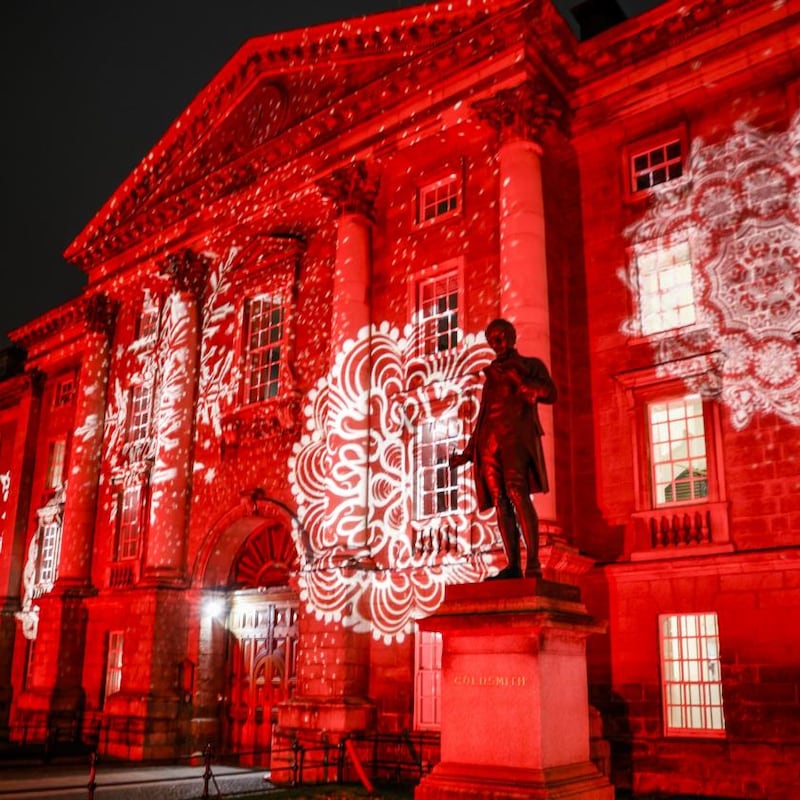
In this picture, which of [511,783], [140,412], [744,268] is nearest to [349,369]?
[744,268]

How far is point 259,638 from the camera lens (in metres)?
21.2

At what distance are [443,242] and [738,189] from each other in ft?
19.3

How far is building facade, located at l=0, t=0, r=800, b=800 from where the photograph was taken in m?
14.7

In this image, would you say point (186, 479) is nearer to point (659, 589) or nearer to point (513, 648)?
point (659, 589)

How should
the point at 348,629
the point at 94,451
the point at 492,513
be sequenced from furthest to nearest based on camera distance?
the point at 94,451, the point at 348,629, the point at 492,513

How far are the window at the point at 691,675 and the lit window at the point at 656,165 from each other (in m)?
8.12

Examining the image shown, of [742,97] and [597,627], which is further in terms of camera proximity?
[742,97]

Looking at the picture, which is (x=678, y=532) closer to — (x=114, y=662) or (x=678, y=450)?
(x=678, y=450)

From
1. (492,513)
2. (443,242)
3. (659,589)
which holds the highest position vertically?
(443,242)

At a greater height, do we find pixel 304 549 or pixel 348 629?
pixel 304 549

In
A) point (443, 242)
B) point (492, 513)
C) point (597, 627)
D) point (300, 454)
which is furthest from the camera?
point (300, 454)

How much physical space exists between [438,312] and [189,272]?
8700 millimetres

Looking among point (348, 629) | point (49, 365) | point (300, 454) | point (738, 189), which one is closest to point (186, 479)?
point (300, 454)

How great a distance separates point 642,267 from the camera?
666 inches
